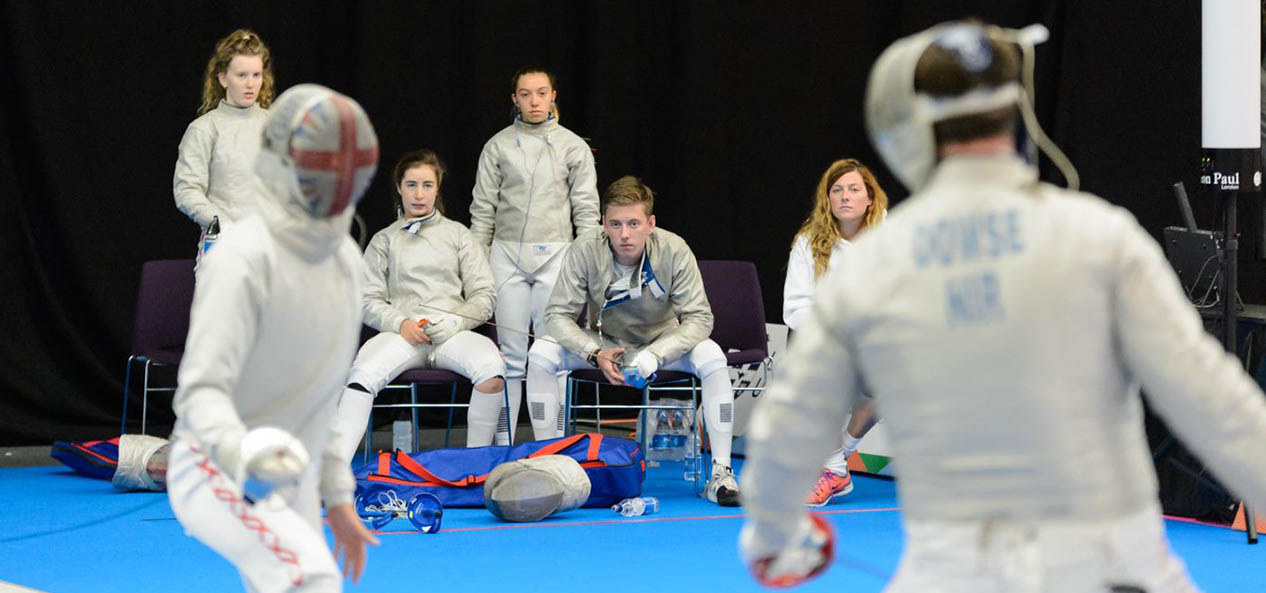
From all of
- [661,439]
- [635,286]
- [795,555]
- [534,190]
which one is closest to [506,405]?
[635,286]

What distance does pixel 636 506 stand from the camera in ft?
16.0

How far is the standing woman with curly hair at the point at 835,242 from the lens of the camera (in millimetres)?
5188

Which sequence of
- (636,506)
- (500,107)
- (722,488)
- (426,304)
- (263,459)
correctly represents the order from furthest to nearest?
1. (500,107)
2. (426,304)
3. (722,488)
4. (636,506)
5. (263,459)

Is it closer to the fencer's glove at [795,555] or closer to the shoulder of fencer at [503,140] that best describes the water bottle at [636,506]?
the shoulder of fencer at [503,140]

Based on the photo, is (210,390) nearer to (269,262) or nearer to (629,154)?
(269,262)

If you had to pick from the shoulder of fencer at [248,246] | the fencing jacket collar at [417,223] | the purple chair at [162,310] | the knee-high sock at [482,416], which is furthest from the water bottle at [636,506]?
the shoulder of fencer at [248,246]

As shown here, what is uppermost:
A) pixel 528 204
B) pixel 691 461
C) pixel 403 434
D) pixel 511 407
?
pixel 528 204

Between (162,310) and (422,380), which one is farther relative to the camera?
(162,310)

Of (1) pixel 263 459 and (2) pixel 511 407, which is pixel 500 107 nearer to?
(2) pixel 511 407

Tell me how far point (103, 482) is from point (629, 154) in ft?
8.88

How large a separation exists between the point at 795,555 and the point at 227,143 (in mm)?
4123

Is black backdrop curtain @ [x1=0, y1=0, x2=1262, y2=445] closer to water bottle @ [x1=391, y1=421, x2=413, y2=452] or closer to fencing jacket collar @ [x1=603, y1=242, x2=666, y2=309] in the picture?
water bottle @ [x1=391, y1=421, x2=413, y2=452]

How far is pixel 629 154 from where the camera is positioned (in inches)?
277

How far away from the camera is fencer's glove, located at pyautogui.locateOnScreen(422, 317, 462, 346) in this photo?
5340mm
